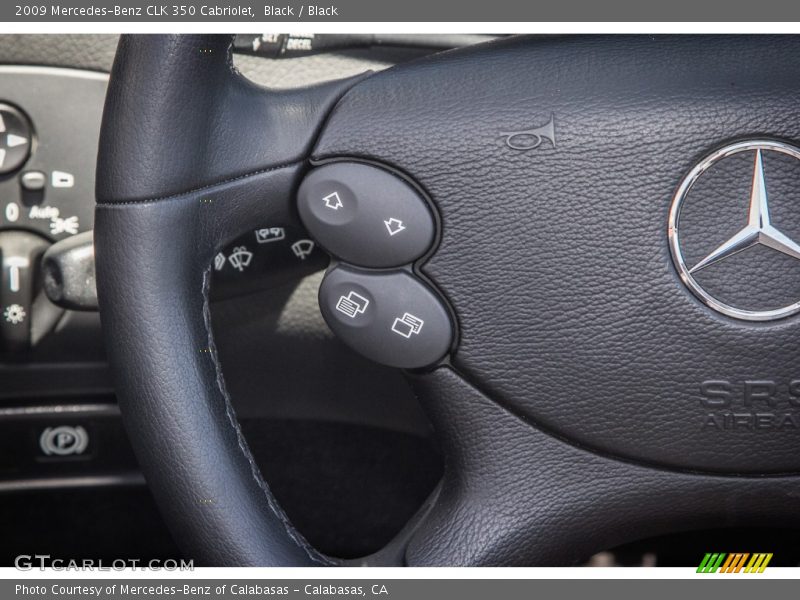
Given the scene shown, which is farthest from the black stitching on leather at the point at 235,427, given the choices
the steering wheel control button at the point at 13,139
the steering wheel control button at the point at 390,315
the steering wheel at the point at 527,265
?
the steering wheel control button at the point at 13,139

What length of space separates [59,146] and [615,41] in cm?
63

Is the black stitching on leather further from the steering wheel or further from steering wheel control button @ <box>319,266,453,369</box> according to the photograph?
steering wheel control button @ <box>319,266,453,369</box>

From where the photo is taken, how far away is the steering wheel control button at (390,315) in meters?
0.90

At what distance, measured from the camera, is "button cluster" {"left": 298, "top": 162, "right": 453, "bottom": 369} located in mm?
895

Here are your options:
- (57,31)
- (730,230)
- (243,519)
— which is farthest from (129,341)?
(730,230)

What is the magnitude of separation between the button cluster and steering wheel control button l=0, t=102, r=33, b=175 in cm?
40

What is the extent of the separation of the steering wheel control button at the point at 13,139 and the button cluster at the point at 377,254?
15.9 inches

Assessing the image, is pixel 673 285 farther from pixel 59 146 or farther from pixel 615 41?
pixel 59 146

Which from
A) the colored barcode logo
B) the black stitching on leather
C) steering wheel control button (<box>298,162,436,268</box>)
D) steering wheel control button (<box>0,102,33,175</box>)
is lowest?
the colored barcode logo

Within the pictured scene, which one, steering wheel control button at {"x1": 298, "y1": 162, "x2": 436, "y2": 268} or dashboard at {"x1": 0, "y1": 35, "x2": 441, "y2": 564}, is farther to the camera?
dashboard at {"x1": 0, "y1": 35, "x2": 441, "y2": 564}

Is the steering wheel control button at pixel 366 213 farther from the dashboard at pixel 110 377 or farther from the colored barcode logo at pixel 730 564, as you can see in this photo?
the colored barcode logo at pixel 730 564

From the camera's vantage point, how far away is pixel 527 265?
0.90m

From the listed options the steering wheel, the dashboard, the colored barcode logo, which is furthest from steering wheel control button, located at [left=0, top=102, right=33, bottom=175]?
the colored barcode logo

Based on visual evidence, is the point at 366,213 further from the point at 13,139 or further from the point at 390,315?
the point at 13,139
